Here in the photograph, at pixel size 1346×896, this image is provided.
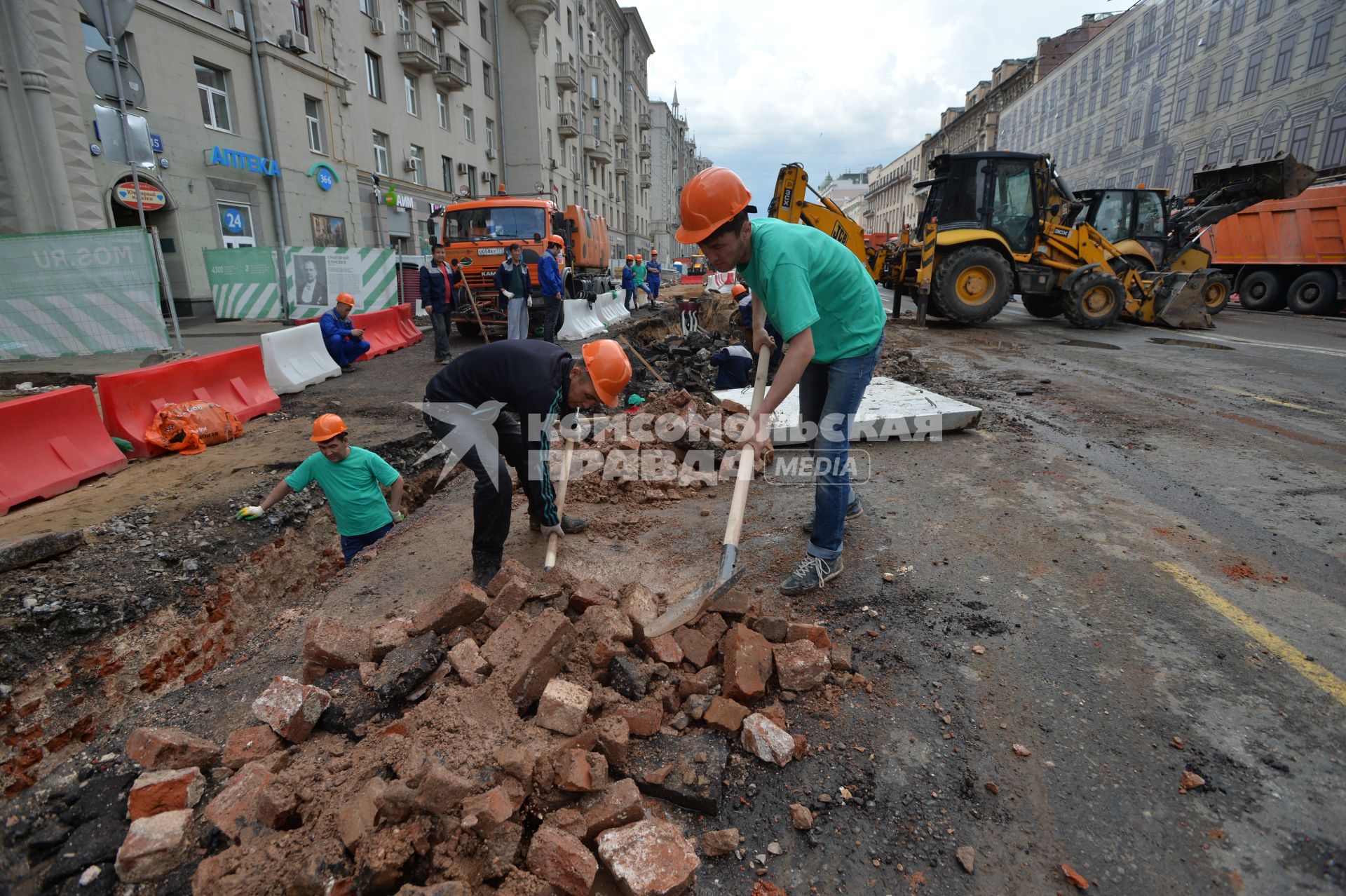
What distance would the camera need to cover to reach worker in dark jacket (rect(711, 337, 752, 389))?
22.8 ft

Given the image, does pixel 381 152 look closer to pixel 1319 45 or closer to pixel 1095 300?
pixel 1095 300

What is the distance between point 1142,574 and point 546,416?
297cm

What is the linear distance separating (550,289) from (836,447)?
8641 millimetres

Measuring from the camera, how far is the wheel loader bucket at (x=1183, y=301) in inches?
472

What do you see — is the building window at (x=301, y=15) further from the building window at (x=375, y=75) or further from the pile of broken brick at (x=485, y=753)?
the pile of broken brick at (x=485, y=753)

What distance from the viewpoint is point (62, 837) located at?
2.00 m

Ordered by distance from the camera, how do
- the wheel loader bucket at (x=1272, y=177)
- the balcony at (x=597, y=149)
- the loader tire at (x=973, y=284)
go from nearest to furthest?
the loader tire at (x=973, y=284) < the wheel loader bucket at (x=1272, y=177) < the balcony at (x=597, y=149)

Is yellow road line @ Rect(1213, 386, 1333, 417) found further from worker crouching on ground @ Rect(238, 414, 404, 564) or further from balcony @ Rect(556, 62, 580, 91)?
balcony @ Rect(556, 62, 580, 91)

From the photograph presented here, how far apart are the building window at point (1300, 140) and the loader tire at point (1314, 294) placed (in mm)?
11907

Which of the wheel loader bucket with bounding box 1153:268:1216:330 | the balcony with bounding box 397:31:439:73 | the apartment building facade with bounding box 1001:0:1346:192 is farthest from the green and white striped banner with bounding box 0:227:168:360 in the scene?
the apartment building facade with bounding box 1001:0:1346:192

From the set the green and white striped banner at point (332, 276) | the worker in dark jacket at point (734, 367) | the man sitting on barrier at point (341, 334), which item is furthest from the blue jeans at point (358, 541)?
the green and white striped banner at point (332, 276)

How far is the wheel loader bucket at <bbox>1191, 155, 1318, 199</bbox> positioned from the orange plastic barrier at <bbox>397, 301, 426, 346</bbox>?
17.0m

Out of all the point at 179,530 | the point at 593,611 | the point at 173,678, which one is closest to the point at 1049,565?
the point at 593,611

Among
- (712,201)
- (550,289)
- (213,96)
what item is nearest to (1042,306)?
(550,289)
